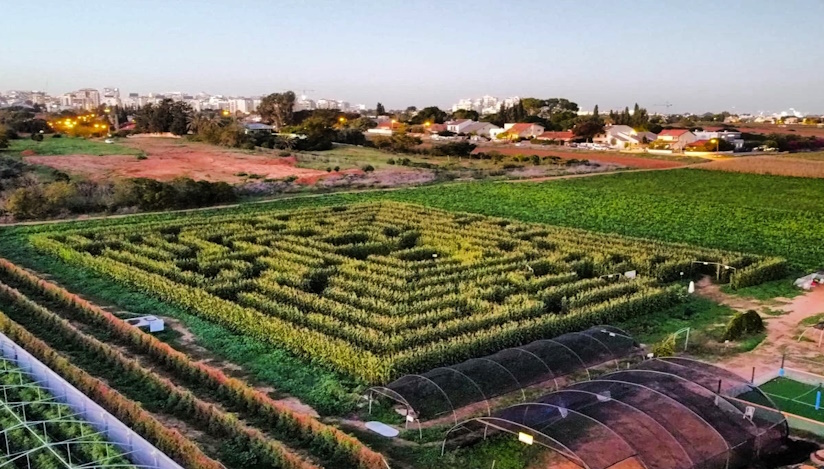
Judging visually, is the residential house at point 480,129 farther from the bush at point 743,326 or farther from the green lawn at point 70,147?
the bush at point 743,326

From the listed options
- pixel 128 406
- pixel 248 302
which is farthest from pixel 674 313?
pixel 128 406

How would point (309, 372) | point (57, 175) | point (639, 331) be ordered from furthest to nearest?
1. point (57, 175)
2. point (639, 331)
3. point (309, 372)

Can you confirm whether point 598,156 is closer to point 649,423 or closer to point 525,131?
point 525,131

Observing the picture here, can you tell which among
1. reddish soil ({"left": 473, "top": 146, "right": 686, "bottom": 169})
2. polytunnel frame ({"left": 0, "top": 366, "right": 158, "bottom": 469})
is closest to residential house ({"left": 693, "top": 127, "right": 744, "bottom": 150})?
reddish soil ({"left": 473, "top": 146, "right": 686, "bottom": 169})

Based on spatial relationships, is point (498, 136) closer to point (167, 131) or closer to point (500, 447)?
point (167, 131)

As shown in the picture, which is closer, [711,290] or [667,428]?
[667,428]

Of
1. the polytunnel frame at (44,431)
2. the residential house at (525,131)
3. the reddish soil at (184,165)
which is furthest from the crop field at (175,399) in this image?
the residential house at (525,131)

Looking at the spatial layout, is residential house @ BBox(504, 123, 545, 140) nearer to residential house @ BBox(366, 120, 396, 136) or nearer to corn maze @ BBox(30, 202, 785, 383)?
residential house @ BBox(366, 120, 396, 136)
